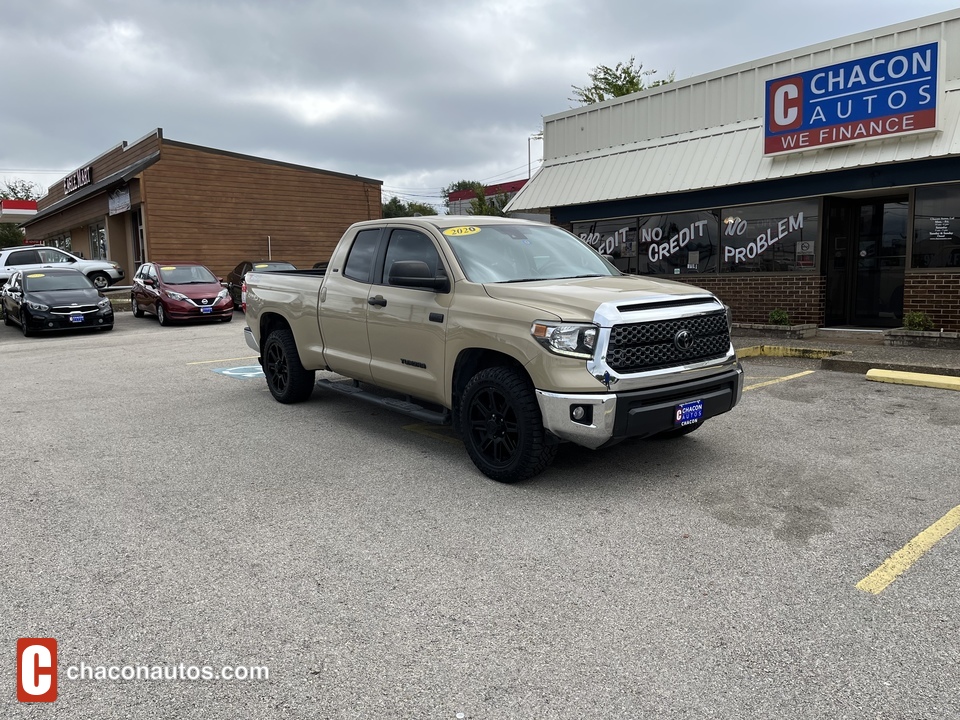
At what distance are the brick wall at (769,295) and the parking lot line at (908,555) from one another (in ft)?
27.6

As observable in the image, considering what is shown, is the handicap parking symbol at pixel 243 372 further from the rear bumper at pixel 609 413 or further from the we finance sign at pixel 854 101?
the we finance sign at pixel 854 101

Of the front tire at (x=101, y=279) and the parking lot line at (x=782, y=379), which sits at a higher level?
the front tire at (x=101, y=279)

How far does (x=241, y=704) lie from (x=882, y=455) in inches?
200

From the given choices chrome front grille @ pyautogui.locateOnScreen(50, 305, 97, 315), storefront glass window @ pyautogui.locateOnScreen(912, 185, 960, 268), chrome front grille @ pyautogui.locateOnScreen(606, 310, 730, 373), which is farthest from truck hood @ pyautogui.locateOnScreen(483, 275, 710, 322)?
chrome front grille @ pyautogui.locateOnScreen(50, 305, 97, 315)

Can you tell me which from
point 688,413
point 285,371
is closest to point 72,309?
point 285,371

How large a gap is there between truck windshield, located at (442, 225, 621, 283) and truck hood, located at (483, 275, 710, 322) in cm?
24

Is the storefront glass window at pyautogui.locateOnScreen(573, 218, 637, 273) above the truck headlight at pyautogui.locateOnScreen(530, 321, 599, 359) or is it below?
above

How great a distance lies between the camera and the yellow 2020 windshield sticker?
595 cm

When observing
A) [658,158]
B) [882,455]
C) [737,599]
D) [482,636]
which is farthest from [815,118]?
[482,636]

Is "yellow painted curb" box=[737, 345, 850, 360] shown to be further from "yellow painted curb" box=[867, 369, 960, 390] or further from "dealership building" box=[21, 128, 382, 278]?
"dealership building" box=[21, 128, 382, 278]

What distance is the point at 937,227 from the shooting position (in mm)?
10562

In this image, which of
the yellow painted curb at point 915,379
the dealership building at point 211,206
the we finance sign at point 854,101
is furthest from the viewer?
the dealership building at point 211,206

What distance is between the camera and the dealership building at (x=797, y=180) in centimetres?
1041

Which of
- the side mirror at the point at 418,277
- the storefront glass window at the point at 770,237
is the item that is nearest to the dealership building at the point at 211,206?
the storefront glass window at the point at 770,237
